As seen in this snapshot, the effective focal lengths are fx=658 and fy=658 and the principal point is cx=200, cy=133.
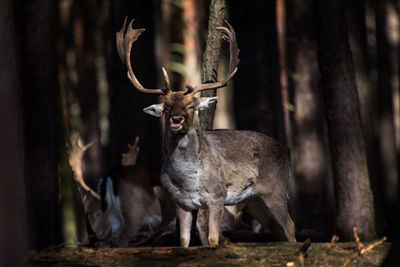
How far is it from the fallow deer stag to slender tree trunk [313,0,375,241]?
85 centimetres

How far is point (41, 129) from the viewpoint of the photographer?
11.7m

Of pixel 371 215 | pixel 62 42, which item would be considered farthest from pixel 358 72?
pixel 62 42

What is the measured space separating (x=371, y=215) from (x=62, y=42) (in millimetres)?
14615

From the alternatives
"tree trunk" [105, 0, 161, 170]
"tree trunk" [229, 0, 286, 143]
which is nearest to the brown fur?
"tree trunk" [105, 0, 161, 170]

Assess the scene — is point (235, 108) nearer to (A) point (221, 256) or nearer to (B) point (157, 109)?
(B) point (157, 109)

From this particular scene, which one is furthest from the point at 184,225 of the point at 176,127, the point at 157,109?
the point at 157,109

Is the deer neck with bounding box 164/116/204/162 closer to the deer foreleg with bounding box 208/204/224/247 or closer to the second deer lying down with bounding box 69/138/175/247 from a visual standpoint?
the deer foreleg with bounding box 208/204/224/247

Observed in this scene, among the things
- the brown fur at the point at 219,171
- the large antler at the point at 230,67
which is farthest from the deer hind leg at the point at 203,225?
the large antler at the point at 230,67

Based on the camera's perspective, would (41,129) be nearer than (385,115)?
Yes

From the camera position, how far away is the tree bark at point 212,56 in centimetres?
936

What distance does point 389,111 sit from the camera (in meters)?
20.7

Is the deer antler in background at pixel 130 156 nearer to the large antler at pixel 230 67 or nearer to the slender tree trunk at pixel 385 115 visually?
the large antler at pixel 230 67

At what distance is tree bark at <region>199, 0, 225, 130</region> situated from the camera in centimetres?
936

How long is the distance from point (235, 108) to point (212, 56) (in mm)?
6826
